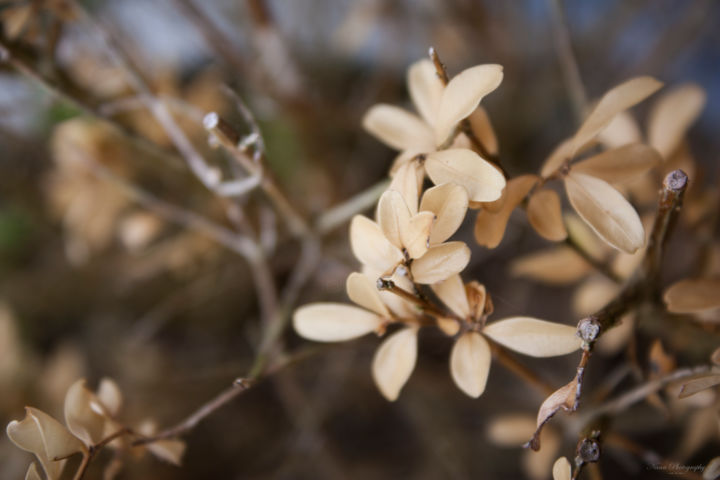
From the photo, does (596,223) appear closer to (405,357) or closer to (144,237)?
(405,357)

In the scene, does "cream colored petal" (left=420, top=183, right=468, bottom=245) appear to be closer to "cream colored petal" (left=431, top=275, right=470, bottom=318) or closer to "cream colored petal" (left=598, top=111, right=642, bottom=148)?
"cream colored petal" (left=431, top=275, right=470, bottom=318)

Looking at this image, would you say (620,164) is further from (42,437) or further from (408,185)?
(42,437)

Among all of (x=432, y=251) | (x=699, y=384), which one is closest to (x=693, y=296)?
(x=699, y=384)

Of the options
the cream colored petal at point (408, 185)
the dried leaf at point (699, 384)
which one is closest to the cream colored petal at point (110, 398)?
the cream colored petal at point (408, 185)

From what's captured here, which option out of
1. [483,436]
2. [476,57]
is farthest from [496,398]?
[476,57]

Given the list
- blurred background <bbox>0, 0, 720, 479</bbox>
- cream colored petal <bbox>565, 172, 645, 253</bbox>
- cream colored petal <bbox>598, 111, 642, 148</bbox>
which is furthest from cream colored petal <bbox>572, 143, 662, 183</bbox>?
blurred background <bbox>0, 0, 720, 479</bbox>

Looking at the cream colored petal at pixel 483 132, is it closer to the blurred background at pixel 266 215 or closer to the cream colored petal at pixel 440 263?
the cream colored petal at pixel 440 263
